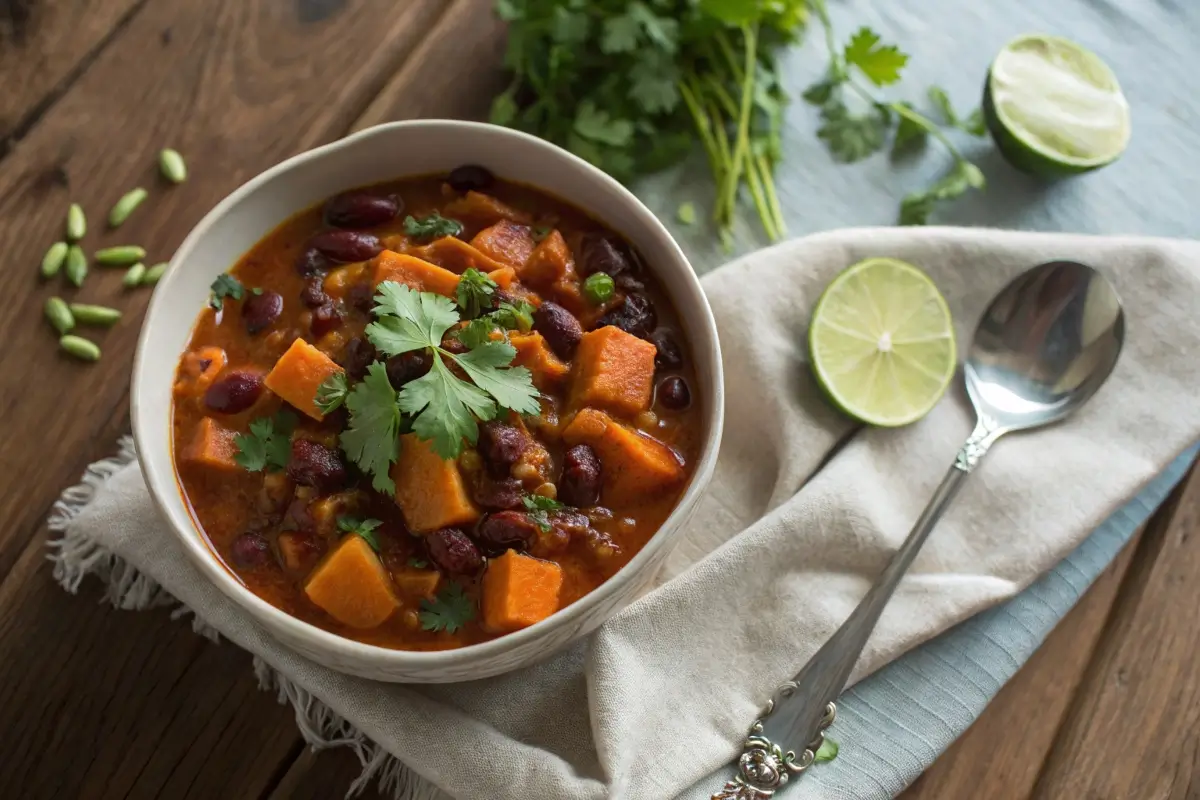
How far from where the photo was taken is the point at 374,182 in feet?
9.29

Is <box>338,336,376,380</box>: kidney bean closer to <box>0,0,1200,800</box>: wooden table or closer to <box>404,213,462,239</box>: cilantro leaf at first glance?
<box>404,213,462,239</box>: cilantro leaf

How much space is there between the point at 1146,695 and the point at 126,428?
9.39 ft

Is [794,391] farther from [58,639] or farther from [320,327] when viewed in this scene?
[58,639]

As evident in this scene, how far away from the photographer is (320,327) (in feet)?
8.33

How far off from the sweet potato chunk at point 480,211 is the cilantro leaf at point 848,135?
1.11 meters

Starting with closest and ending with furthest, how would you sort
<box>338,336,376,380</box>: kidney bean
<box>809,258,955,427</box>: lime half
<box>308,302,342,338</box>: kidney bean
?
1. <box>338,336,376,380</box>: kidney bean
2. <box>308,302,342,338</box>: kidney bean
3. <box>809,258,955,427</box>: lime half

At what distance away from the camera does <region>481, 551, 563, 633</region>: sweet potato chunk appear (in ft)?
7.55

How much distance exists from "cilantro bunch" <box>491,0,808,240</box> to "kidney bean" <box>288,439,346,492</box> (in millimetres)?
1290

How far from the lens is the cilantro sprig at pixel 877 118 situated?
3248 millimetres

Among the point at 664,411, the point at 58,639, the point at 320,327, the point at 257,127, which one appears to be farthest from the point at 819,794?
the point at 257,127

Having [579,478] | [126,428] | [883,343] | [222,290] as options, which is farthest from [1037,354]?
[126,428]

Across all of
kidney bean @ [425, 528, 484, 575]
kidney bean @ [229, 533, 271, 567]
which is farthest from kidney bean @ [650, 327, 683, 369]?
kidney bean @ [229, 533, 271, 567]

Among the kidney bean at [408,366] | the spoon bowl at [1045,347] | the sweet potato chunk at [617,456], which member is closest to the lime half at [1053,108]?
the spoon bowl at [1045,347]

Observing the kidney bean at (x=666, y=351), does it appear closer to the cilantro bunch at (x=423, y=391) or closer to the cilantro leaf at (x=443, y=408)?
the cilantro bunch at (x=423, y=391)
